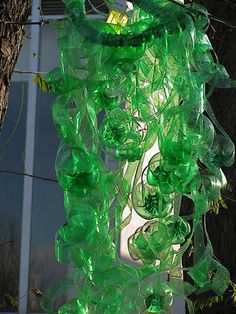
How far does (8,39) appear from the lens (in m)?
2.36

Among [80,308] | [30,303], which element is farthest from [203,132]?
[30,303]

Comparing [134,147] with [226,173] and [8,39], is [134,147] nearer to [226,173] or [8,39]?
[8,39]

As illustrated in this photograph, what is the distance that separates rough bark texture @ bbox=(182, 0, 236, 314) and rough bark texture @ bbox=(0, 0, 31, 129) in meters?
1.07

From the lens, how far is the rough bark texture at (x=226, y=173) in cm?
325

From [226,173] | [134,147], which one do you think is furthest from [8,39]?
[226,173]

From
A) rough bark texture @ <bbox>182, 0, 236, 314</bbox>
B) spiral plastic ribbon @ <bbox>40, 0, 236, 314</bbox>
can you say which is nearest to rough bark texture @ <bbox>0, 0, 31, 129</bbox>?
spiral plastic ribbon @ <bbox>40, 0, 236, 314</bbox>

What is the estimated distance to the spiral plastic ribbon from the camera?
64.7 inches

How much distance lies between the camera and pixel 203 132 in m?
1.68

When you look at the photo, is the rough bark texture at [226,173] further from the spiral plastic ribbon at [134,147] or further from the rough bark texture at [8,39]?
the spiral plastic ribbon at [134,147]

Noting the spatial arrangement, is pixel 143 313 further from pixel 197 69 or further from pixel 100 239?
pixel 197 69

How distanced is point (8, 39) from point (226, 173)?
138 centimetres

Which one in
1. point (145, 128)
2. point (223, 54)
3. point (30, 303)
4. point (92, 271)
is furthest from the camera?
point (30, 303)

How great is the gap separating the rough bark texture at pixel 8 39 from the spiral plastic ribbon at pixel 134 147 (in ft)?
1.99

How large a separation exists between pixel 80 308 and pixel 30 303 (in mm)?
4781
